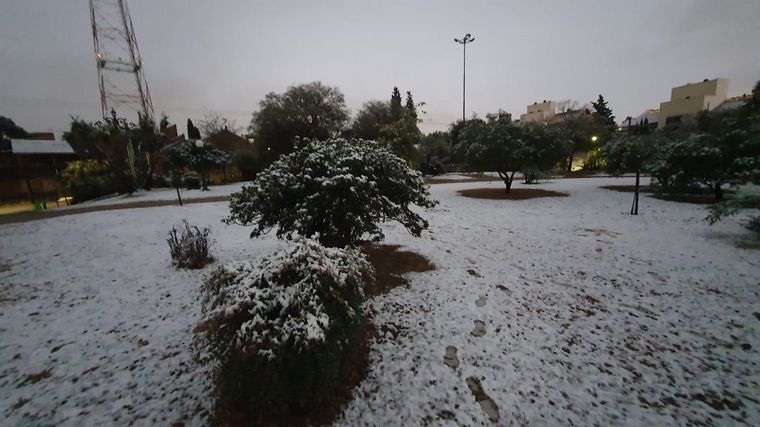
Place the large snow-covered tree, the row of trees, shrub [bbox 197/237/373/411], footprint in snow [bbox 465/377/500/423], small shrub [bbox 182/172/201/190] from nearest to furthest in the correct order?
shrub [bbox 197/237/373/411]
footprint in snow [bbox 465/377/500/423]
the large snow-covered tree
small shrub [bbox 182/172/201/190]
the row of trees

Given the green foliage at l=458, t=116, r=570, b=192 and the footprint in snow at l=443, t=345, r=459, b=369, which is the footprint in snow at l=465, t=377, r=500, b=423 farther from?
the green foliage at l=458, t=116, r=570, b=192

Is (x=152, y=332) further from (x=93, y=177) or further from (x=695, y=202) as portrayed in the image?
(x=93, y=177)

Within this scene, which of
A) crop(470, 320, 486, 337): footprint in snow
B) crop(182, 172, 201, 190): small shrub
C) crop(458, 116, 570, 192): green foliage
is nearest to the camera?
crop(470, 320, 486, 337): footprint in snow

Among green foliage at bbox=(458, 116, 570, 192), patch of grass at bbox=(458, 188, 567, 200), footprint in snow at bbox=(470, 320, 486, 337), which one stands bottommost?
footprint in snow at bbox=(470, 320, 486, 337)

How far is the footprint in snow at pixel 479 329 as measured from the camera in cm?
344

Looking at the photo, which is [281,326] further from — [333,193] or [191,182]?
[191,182]

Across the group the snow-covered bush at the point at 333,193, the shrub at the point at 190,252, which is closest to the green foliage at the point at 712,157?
the snow-covered bush at the point at 333,193

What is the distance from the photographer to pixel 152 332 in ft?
11.7

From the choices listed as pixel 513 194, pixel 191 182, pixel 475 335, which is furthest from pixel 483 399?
pixel 191 182

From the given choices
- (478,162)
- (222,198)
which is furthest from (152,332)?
(478,162)

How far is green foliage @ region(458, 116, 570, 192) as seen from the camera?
42.7ft

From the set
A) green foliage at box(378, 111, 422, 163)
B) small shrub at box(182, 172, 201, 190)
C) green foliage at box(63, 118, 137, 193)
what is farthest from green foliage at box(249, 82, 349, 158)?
green foliage at box(63, 118, 137, 193)

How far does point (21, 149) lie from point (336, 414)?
36958 mm

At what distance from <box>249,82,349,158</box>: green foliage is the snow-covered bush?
23799mm
